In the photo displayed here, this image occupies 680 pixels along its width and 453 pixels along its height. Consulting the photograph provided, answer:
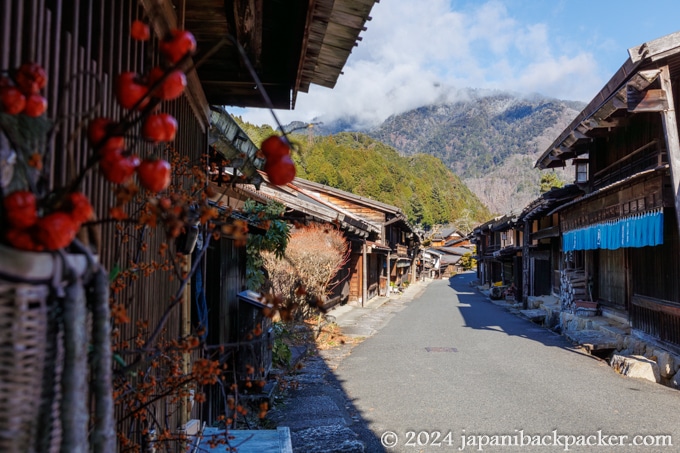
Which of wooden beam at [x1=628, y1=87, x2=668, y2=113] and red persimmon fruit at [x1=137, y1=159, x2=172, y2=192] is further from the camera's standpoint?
wooden beam at [x1=628, y1=87, x2=668, y2=113]

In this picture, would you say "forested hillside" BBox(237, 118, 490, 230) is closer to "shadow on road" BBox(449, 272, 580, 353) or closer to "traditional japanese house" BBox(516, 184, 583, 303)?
"traditional japanese house" BBox(516, 184, 583, 303)

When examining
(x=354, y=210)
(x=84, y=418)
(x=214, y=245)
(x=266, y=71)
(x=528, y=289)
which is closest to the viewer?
(x=84, y=418)

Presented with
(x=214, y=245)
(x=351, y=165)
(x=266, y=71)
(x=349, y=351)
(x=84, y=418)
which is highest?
(x=351, y=165)

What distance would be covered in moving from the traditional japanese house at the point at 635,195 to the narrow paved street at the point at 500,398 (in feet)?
6.64

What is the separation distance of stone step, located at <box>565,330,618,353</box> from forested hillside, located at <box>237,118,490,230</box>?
23.1 metres

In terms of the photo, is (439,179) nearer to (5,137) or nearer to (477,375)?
(477,375)

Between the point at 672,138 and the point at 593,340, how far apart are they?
5.86 m

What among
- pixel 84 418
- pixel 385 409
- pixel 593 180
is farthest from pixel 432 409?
pixel 593 180

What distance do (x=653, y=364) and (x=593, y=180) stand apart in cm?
796

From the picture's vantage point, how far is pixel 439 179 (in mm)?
120125

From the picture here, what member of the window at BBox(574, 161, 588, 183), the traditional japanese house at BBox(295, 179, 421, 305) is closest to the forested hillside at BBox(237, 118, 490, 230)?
the traditional japanese house at BBox(295, 179, 421, 305)

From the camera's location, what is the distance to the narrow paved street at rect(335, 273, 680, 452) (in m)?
6.64

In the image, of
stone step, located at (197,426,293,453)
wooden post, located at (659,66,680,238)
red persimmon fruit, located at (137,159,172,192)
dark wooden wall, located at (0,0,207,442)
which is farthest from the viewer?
wooden post, located at (659,66,680,238)

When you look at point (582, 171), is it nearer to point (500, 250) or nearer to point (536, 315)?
point (536, 315)
